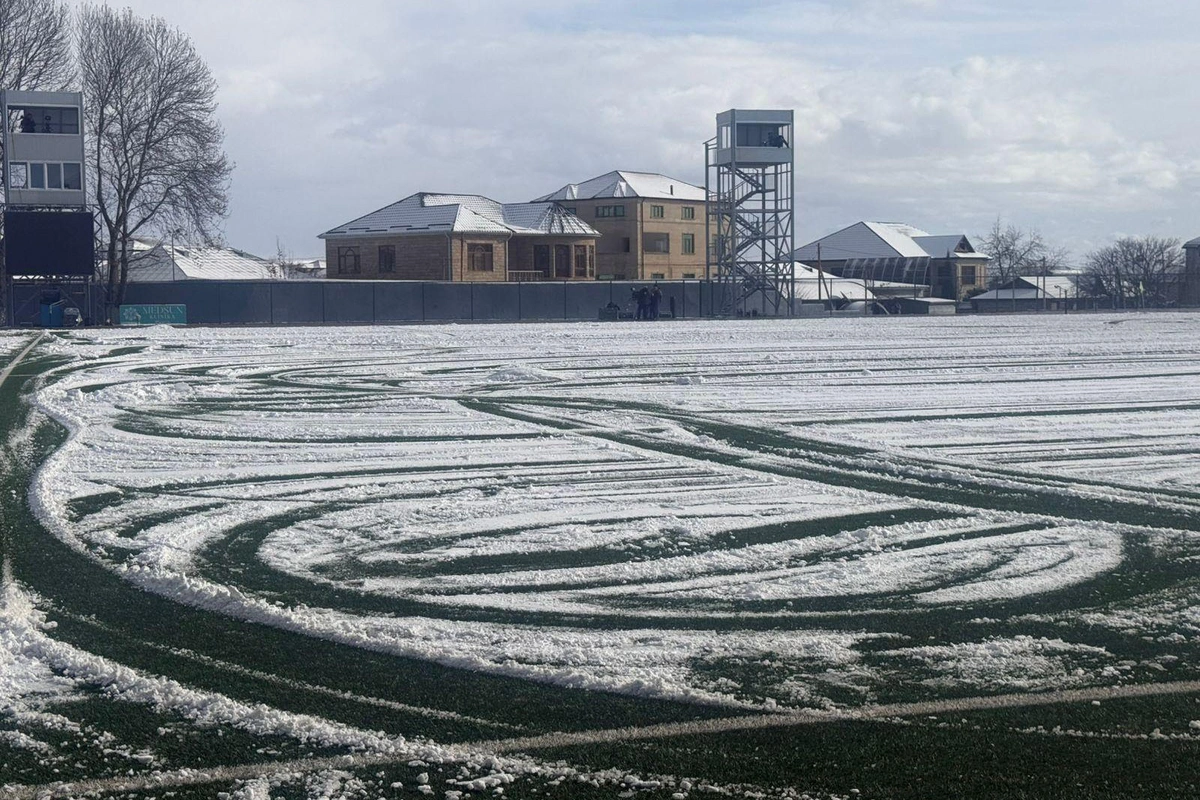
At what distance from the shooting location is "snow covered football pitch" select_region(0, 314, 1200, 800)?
14.0 feet

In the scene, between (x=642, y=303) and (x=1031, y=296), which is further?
(x=1031, y=296)

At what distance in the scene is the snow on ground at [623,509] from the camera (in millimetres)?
5641

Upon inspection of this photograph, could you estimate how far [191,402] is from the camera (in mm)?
16078

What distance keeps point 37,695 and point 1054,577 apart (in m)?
4.93

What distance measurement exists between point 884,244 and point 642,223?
30779 mm

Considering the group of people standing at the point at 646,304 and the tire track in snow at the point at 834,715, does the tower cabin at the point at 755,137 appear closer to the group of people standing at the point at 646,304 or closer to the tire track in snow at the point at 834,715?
the group of people standing at the point at 646,304

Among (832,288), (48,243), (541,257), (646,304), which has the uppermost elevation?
(541,257)

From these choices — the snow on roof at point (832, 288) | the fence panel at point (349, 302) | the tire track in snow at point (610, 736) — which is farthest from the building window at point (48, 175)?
the tire track in snow at point (610, 736)

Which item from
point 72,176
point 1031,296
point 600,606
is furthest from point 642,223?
point 600,606

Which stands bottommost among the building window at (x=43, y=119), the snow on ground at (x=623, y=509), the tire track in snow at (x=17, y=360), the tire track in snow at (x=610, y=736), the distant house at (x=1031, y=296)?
the tire track in snow at (x=610, y=736)

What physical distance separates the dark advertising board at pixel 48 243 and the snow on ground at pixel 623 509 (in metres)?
30.8

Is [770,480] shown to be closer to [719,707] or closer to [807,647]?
[807,647]

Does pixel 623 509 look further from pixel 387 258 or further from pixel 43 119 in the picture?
pixel 387 258

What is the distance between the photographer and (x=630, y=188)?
87812 millimetres
